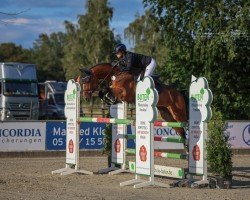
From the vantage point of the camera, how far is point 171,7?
34.9 metres

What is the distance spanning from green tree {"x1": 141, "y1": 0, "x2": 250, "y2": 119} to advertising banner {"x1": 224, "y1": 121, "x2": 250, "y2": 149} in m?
8.13

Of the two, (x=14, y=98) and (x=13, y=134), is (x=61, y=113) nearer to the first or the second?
(x=14, y=98)

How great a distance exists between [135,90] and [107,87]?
0.81 meters

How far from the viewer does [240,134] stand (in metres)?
23.8

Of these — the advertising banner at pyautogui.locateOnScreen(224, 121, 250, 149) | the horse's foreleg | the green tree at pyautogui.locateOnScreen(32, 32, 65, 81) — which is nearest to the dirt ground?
the horse's foreleg

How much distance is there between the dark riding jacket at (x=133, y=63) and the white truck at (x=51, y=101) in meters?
31.0

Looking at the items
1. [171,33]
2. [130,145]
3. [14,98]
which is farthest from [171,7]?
[130,145]

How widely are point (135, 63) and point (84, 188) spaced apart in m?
3.12

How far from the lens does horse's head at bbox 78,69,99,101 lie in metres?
14.1

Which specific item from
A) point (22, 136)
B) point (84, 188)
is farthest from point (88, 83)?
point (22, 136)

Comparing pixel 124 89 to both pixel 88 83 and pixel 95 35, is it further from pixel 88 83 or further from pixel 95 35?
pixel 95 35

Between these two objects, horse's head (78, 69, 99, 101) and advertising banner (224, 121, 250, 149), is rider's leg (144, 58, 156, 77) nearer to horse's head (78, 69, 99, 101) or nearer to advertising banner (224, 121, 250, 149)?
horse's head (78, 69, 99, 101)

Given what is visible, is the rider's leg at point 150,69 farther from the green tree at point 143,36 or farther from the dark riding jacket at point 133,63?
the green tree at point 143,36

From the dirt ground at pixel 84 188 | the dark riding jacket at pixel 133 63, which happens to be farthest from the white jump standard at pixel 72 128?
the dark riding jacket at pixel 133 63
